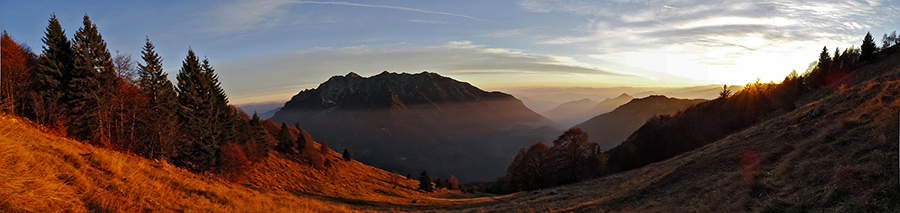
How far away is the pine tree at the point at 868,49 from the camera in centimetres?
5606

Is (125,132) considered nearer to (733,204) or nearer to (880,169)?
(733,204)

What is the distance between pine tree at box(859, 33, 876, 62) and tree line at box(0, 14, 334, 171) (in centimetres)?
11197

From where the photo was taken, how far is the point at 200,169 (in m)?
38.5

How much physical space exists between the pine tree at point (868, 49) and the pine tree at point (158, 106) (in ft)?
377

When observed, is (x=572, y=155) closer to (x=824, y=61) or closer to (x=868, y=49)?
(x=868, y=49)

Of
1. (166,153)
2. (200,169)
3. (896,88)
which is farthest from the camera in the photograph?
(200,169)

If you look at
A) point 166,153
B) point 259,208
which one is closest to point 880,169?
point 259,208

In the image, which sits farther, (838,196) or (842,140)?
(842,140)

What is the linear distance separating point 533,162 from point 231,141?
166ft

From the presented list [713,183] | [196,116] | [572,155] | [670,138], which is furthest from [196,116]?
[670,138]

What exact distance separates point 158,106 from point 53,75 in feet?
32.4

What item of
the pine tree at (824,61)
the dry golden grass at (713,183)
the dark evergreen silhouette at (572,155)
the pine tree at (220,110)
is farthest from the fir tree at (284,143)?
the pine tree at (824,61)

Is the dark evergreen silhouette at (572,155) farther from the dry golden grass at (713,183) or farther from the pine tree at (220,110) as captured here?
the pine tree at (220,110)

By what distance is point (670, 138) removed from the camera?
62344 millimetres
